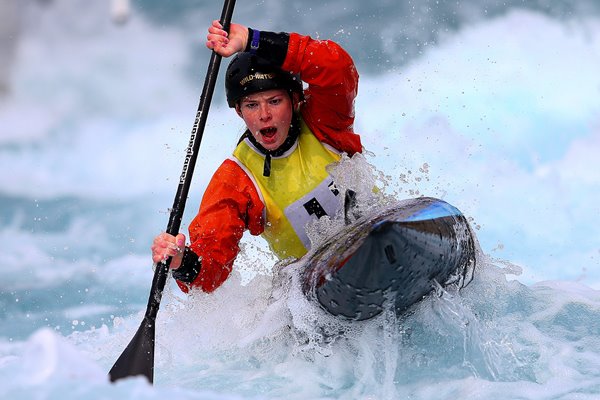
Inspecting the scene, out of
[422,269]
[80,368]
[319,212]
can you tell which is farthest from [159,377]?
[80,368]

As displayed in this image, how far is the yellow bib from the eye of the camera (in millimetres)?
4367

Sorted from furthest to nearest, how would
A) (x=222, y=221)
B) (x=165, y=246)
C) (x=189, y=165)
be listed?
(x=222, y=221), (x=189, y=165), (x=165, y=246)

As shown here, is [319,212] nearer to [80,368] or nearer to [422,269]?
[422,269]

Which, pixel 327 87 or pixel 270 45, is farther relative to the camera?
pixel 327 87

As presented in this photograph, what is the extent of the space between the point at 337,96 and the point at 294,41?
1.44 feet

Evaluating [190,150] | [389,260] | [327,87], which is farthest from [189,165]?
[389,260]

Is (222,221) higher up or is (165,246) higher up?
(222,221)

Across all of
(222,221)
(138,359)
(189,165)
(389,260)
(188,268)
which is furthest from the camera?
(222,221)

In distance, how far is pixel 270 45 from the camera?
4066 millimetres

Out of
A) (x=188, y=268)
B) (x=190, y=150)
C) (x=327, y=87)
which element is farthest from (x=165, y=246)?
(x=327, y=87)

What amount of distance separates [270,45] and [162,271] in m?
1.47

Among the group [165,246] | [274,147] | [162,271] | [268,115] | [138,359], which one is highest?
[268,115]

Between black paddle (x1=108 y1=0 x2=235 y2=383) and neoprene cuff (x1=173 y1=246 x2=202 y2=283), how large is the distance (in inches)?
5.0

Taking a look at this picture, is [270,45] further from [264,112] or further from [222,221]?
[222,221]
